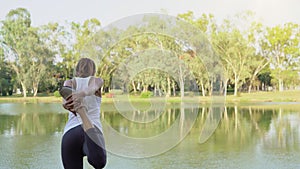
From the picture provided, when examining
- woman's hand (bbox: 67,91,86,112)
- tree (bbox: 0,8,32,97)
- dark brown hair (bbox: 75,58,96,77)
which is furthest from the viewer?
tree (bbox: 0,8,32,97)

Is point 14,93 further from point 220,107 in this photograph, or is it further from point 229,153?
point 220,107

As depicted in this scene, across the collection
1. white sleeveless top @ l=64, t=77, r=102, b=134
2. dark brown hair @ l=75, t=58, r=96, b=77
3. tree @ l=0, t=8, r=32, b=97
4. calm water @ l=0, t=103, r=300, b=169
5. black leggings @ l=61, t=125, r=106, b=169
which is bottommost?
calm water @ l=0, t=103, r=300, b=169

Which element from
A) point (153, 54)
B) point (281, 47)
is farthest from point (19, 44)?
point (153, 54)

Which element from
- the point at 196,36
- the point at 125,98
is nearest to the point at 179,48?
the point at 196,36

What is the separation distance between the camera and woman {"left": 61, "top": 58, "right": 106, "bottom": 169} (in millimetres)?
2227

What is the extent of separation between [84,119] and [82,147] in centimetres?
22

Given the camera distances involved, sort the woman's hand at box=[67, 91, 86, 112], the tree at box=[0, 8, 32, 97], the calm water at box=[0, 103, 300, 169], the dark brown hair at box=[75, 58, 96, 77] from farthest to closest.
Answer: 1. the tree at box=[0, 8, 32, 97]
2. the calm water at box=[0, 103, 300, 169]
3. the dark brown hair at box=[75, 58, 96, 77]
4. the woman's hand at box=[67, 91, 86, 112]

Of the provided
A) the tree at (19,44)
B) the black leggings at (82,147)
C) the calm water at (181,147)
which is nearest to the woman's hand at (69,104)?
the black leggings at (82,147)

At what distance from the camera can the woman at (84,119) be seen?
7.30 ft

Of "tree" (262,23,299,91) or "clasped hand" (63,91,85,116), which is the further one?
"tree" (262,23,299,91)

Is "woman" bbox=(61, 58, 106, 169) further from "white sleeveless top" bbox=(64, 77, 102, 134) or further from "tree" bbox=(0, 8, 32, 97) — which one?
"tree" bbox=(0, 8, 32, 97)

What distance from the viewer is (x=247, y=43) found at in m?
34.4

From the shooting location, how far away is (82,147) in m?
2.38

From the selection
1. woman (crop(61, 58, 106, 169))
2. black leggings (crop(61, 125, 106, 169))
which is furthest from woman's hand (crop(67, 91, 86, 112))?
black leggings (crop(61, 125, 106, 169))
